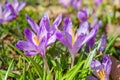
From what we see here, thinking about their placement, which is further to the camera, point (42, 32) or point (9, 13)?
point (9, 13)

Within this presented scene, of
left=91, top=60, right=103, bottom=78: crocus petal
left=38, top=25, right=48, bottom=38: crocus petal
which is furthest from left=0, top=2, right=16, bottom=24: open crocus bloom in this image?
left=91, top=60, right=103, bottom=78: crocus petal

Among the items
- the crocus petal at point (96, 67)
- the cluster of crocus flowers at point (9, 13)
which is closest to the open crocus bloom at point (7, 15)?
the cluster of crocus flowers at point (9, 13)

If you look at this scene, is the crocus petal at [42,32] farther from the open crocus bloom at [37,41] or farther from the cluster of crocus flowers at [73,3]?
the cluster of crocus flowers at [73,3]

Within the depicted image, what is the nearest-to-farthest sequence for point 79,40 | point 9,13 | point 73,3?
point 79,40
point 9,13
point 73,3

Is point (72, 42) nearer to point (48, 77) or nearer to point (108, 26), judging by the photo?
point (48, 77)

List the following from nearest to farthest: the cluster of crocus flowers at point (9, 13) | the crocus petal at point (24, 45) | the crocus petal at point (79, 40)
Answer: the crocus petal at point (24, 45), the crocus petal at point (79, 40), the cluster of crocus flowers at point (9, 13)

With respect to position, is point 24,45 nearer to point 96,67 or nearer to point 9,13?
point 96,67

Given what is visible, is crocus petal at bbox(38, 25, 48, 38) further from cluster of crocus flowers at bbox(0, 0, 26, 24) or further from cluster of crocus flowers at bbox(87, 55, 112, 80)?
cluster of crocus flowers at bbox(0, 0, 26, 24)

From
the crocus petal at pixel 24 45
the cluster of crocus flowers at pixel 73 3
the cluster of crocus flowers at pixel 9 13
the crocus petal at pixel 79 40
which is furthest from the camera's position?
the cluster of crocus flowers at pixel 73 3

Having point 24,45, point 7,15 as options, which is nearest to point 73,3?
point 7,15

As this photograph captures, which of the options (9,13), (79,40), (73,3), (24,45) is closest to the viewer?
(24,45)

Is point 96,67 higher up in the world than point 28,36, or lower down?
lower down

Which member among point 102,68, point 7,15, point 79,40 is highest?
point 7,15
